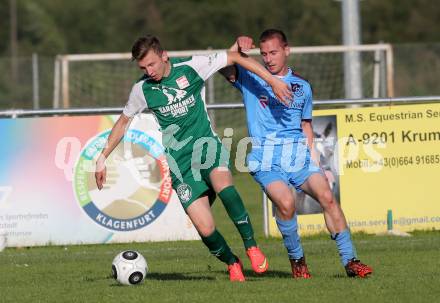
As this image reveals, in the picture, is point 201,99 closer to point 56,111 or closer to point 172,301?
point 172,301

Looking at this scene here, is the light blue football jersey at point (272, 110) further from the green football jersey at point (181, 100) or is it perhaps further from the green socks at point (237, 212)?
the green socks at point (237, 212)

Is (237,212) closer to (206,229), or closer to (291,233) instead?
(206,229)

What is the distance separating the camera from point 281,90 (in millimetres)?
9023

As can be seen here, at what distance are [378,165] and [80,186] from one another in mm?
3724

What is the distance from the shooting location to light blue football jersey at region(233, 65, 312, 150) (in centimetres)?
952

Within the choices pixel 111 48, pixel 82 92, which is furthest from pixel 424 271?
pixel 111 48

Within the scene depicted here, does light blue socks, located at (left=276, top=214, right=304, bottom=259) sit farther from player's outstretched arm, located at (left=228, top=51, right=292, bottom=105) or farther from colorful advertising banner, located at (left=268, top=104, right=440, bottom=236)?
colorful advertising banner, located at (left=268, top=104, right=440, bottom=236)

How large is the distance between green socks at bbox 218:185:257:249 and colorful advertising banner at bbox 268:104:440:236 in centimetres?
419

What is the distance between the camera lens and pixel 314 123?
13.7 metres

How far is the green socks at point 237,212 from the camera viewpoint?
950 cm

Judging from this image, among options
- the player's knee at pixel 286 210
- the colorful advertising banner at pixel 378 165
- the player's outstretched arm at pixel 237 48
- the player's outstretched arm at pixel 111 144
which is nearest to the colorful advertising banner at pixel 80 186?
the colorful advertising banner at pixel 378 165

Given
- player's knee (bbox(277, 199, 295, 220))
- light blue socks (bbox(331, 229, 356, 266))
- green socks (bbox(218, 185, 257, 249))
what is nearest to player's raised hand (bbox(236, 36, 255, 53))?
green socks (bbox(218, 185, 257, 249))

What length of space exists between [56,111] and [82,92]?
11529 mm

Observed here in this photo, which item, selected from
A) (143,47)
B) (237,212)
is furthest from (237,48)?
(237,212)
